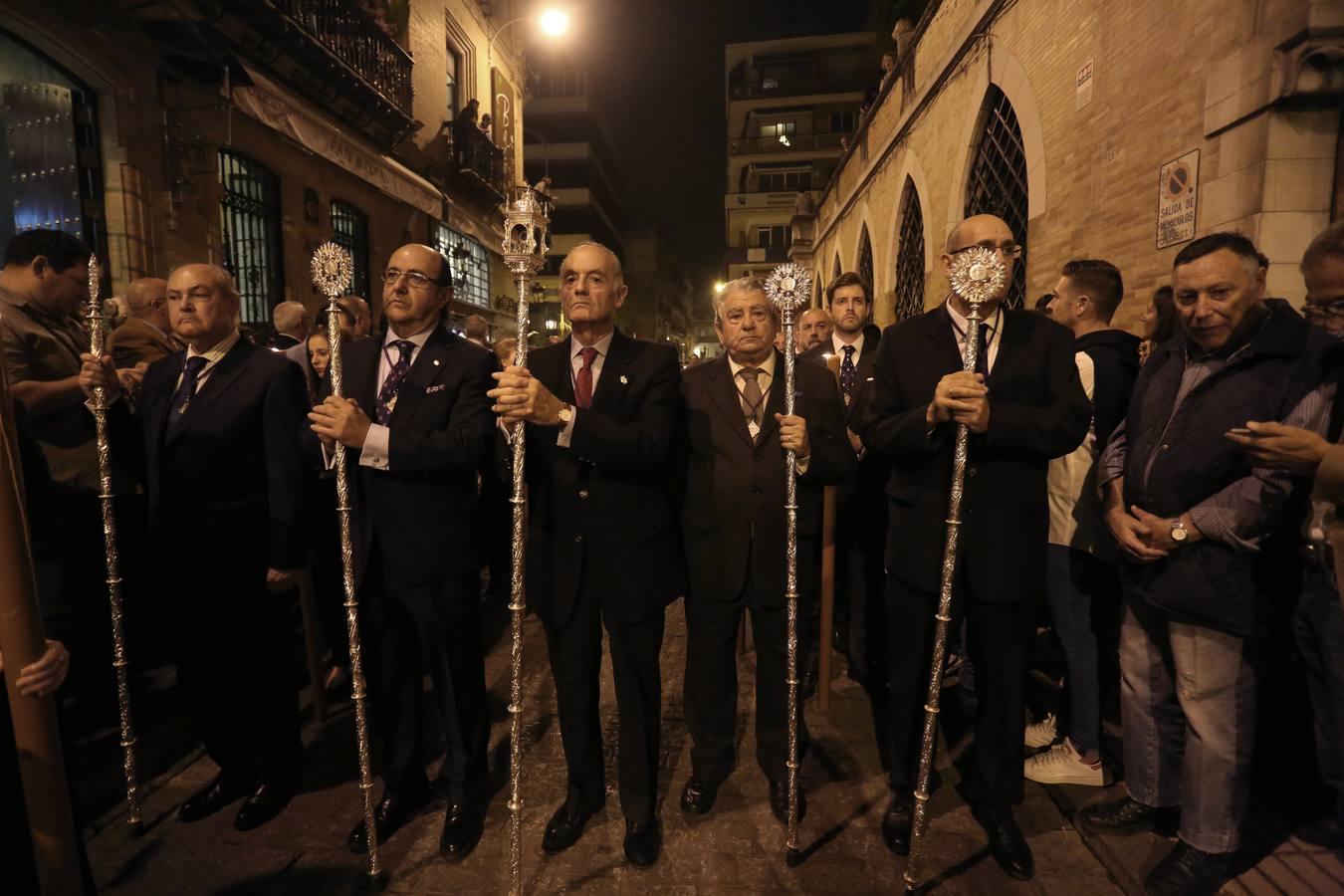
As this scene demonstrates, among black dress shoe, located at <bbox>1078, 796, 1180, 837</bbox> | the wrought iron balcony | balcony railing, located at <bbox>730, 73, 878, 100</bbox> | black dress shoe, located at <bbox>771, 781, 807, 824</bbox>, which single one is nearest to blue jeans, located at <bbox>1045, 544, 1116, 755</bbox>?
black dress shoe, located at <bbox>1078, 796, 1180, 837</bbox>

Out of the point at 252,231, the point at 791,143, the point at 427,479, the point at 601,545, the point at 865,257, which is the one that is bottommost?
the point at 601,545

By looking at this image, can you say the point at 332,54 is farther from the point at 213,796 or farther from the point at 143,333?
the point at 213,796

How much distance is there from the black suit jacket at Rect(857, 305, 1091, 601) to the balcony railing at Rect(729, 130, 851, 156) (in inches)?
1609

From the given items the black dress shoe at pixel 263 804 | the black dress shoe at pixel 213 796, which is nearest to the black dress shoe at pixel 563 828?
the black dress shoe at pixel 263 804

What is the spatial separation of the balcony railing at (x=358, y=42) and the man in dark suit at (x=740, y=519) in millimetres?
9701

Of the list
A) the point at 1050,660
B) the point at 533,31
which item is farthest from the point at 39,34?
the point at 533,31

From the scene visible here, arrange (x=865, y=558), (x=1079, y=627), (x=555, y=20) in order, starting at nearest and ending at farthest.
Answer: (x=1079, y=627), (x=865, y=558), (x=555, y=20)

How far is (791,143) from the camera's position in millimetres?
Result: 40094

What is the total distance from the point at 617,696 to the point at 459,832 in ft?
3.01

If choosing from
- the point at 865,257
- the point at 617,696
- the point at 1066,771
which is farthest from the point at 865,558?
the point at 865,257

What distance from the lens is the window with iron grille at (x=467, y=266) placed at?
16.8 meters

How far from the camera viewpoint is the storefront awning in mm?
8438

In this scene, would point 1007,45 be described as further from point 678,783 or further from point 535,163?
point 535,163

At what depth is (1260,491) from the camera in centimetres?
237
